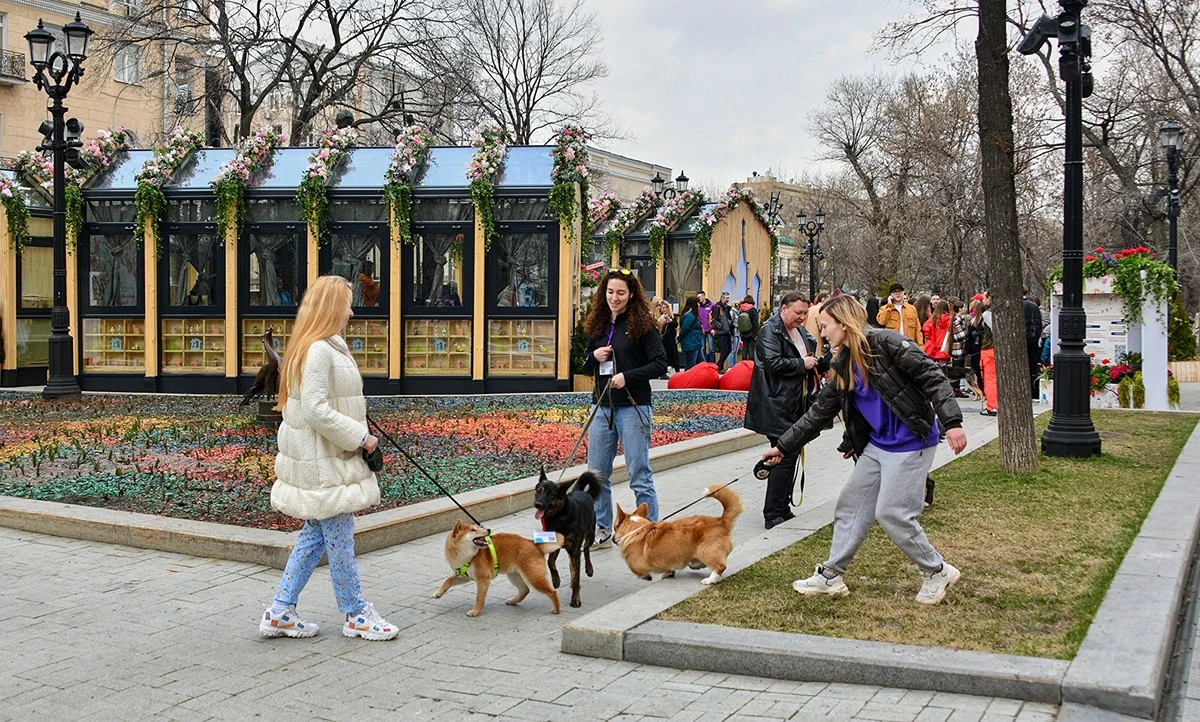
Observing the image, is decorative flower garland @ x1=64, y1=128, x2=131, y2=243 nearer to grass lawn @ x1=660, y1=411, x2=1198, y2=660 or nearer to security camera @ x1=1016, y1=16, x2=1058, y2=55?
security camera @ x1=1016, y1=16, x2=1058, y2=55

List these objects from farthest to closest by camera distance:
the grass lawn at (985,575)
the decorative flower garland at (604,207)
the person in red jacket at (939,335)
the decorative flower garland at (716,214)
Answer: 1. the decorative flower garland at (604,207)
2. the decorative flower garland at (716,214)
3. the person in red jacket at (939,335)
4. the grass lawn at (985,575)

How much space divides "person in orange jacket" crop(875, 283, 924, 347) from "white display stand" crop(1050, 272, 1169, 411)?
2.34 m

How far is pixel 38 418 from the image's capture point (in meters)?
15.8

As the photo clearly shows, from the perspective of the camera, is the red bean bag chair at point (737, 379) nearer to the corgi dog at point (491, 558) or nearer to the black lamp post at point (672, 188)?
the black lamp post at point (672, 188)

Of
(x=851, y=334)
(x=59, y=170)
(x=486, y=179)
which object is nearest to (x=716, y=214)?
(x=486, y=179)

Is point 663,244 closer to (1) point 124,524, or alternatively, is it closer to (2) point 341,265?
(2) point 341,265

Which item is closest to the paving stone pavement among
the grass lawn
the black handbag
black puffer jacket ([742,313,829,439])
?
the grass lawn

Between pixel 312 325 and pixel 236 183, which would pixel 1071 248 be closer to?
pixel 312 325

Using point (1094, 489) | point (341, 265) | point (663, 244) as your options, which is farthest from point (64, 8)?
point (1094, 489)

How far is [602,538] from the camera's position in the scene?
27.9 ft

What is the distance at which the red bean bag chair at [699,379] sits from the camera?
21047mm

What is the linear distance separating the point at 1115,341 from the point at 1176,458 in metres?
7.29

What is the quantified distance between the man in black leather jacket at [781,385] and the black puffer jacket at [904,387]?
107 inches

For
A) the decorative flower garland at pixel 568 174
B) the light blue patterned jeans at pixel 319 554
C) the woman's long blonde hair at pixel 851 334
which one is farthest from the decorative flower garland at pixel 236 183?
the woman's long blonde hair at pixel 851 334
